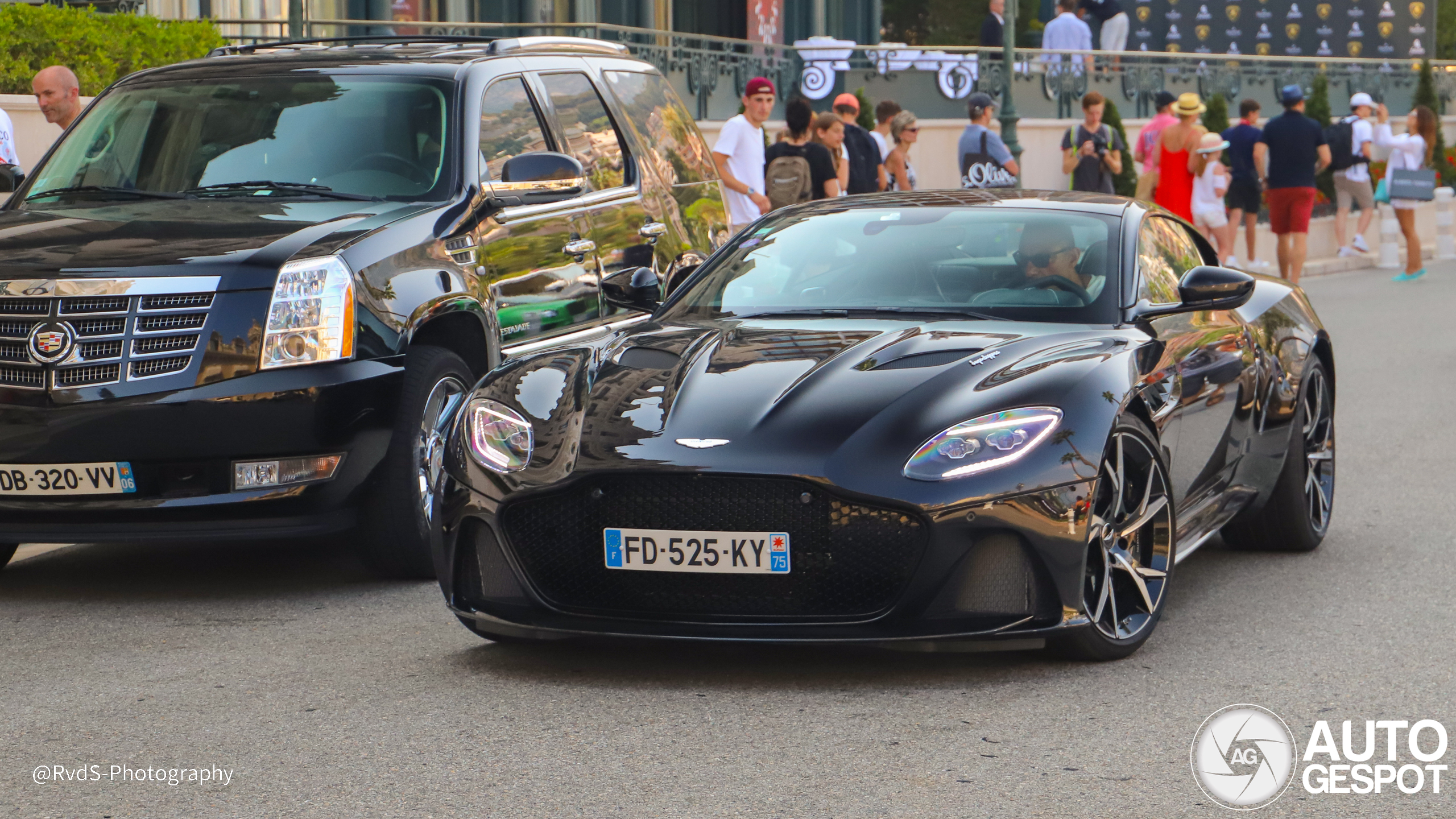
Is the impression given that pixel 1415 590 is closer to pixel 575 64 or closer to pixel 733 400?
pixel 733 400

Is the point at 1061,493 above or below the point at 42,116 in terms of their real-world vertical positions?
below

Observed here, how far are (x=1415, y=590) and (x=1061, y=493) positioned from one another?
2116 millimetres

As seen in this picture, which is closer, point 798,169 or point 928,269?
point 928,269

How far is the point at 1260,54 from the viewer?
135ft

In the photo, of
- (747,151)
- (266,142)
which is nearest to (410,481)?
(266,142)

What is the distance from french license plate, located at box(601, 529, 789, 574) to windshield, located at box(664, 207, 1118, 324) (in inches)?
53.1

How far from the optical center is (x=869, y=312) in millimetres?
6297

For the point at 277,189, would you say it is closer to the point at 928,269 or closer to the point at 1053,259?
the point at 928,269

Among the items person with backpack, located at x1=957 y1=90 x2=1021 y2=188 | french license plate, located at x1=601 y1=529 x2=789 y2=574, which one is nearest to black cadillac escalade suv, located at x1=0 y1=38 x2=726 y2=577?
french license plate, located at x1=601 y1=529 x2=789 y2=574

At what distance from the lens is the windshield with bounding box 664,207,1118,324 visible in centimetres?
633

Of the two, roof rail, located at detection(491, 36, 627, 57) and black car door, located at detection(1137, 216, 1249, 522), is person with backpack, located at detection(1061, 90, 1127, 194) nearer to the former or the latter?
roof rail, located at detection(491, 36, 627, 57)

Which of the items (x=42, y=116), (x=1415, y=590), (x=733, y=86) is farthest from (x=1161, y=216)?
(x=733, y=86)

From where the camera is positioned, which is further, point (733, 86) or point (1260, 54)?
point (1260, 54)

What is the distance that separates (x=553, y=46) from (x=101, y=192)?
2078mm
